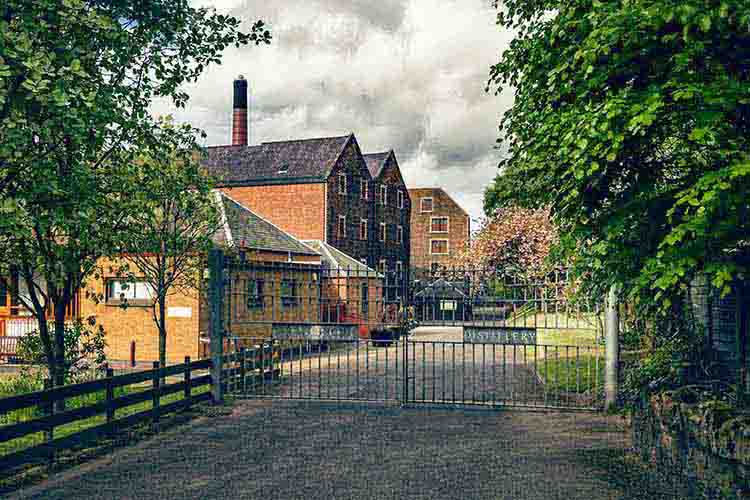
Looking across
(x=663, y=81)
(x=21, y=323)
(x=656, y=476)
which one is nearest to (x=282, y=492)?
(x=656, y=476)

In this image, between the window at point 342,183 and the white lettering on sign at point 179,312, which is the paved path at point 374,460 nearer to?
the white lettering on sign at point 179,312

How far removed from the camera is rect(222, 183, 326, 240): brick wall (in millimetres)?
43438

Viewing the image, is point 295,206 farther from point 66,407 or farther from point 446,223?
point 66,407

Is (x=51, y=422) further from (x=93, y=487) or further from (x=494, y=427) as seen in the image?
(x=494, y=427)

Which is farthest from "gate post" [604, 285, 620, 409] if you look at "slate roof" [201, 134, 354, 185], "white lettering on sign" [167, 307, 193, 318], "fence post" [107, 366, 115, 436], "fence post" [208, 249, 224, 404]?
"slate roof" [201, 134, 354, 185]

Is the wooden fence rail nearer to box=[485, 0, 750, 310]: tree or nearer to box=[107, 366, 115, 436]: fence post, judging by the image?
box=[107, 366, 115, 436]: fence post

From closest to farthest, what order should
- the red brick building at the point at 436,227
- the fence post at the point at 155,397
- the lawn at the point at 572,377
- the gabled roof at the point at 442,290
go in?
1. the fence post at the point at 155,397
2. the gabled roof at the point at 442,290
3. the lawn at the point at 572,377
4. the red brick building at the point at 436,227

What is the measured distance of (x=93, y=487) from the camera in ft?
28.6

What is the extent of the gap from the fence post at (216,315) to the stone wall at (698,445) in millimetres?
7775

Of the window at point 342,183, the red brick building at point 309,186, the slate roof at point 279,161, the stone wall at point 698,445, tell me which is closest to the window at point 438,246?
the red brick building at point 309,186

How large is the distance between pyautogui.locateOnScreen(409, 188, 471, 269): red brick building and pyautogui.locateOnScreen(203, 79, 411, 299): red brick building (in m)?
20.4

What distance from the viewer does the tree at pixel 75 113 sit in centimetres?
809

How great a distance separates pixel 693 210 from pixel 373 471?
4.92 m

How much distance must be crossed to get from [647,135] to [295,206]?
122 feet
